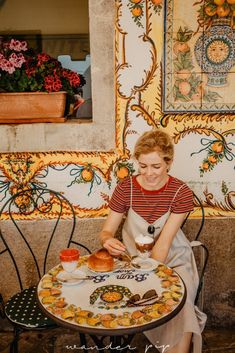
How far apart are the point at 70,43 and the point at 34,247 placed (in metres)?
1.80

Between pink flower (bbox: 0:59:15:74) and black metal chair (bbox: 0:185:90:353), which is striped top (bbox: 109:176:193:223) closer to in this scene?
black metal chair (bbox: 0:185:90:353)

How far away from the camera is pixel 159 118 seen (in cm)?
323

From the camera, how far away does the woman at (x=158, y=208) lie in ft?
8.67

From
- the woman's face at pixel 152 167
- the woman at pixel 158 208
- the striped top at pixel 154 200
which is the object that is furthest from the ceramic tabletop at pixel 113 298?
the woman's face at pixel 152 167

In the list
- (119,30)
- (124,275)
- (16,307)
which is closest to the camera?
(124,275)

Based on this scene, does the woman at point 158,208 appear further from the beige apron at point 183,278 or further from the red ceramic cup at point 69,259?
the red ceramic cup at point 69,259

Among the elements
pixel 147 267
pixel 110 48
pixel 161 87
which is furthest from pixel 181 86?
pixel 147 267

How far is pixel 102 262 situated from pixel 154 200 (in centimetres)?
65

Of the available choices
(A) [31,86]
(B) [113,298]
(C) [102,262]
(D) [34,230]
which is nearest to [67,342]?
(D) [34,230]

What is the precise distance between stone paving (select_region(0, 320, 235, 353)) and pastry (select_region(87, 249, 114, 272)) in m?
1.13

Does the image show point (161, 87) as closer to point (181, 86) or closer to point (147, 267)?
point (181, 86)

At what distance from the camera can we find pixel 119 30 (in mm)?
3082

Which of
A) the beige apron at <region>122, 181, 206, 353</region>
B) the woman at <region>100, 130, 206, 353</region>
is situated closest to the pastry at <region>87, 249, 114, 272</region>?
the woman at <region>100, 130, 206, 353</region>

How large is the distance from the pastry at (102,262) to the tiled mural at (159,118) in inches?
41.3
